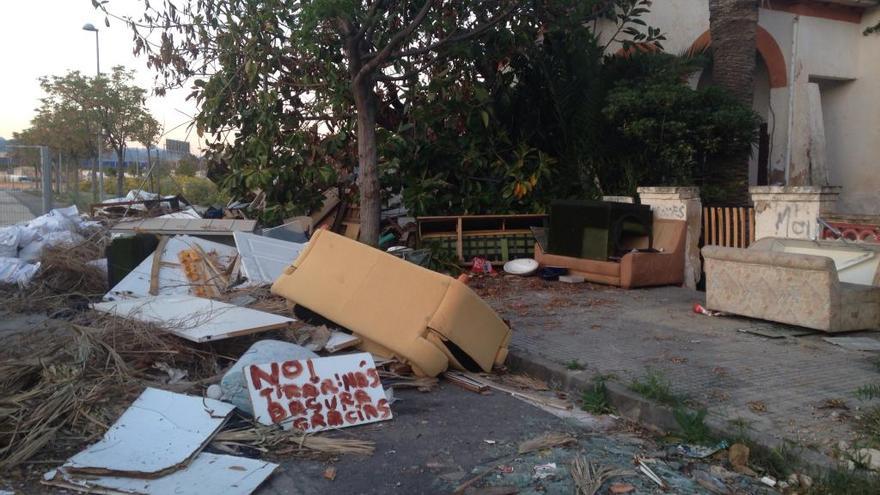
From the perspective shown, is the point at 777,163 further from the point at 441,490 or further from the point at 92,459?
the point at 92,459

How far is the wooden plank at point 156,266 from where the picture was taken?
28.5 ft

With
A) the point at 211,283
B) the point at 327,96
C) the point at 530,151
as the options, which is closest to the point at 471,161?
the point at 530,151

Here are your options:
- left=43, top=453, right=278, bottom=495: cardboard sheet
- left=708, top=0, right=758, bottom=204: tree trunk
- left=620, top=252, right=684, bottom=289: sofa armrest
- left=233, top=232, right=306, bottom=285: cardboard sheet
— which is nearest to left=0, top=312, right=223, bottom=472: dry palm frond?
left=43, top=453, right=278, bottom=495: cardboard sheet

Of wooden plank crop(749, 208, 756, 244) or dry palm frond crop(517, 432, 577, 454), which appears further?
wooden plank crop(749, 208, 756, 244)

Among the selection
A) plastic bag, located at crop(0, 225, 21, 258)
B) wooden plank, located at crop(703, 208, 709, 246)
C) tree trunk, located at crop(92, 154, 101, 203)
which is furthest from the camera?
tree trunk, located at crop(92, 154, 101, 203)

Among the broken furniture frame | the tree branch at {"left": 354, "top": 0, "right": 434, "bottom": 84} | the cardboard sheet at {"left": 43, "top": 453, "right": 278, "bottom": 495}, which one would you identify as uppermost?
the tree branch at {"left": 354, "top": 0, "right": 434, "bottom": 84}

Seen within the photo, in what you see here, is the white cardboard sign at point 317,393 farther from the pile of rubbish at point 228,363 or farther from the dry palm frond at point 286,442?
the dry palm frond at point 286,442

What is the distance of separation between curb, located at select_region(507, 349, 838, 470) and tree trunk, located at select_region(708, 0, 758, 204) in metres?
5.71

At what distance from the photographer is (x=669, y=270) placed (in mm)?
10664

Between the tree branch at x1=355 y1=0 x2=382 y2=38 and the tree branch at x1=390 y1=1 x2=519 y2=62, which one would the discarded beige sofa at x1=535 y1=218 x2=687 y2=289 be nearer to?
the tree branch at x1=390 y1=1 x2=519 y2=62

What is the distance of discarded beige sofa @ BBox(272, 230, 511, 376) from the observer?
20.3 feet

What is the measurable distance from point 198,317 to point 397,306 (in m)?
1.74

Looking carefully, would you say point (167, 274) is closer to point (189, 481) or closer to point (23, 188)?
point (189, 481)

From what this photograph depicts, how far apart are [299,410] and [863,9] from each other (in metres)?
15.2
